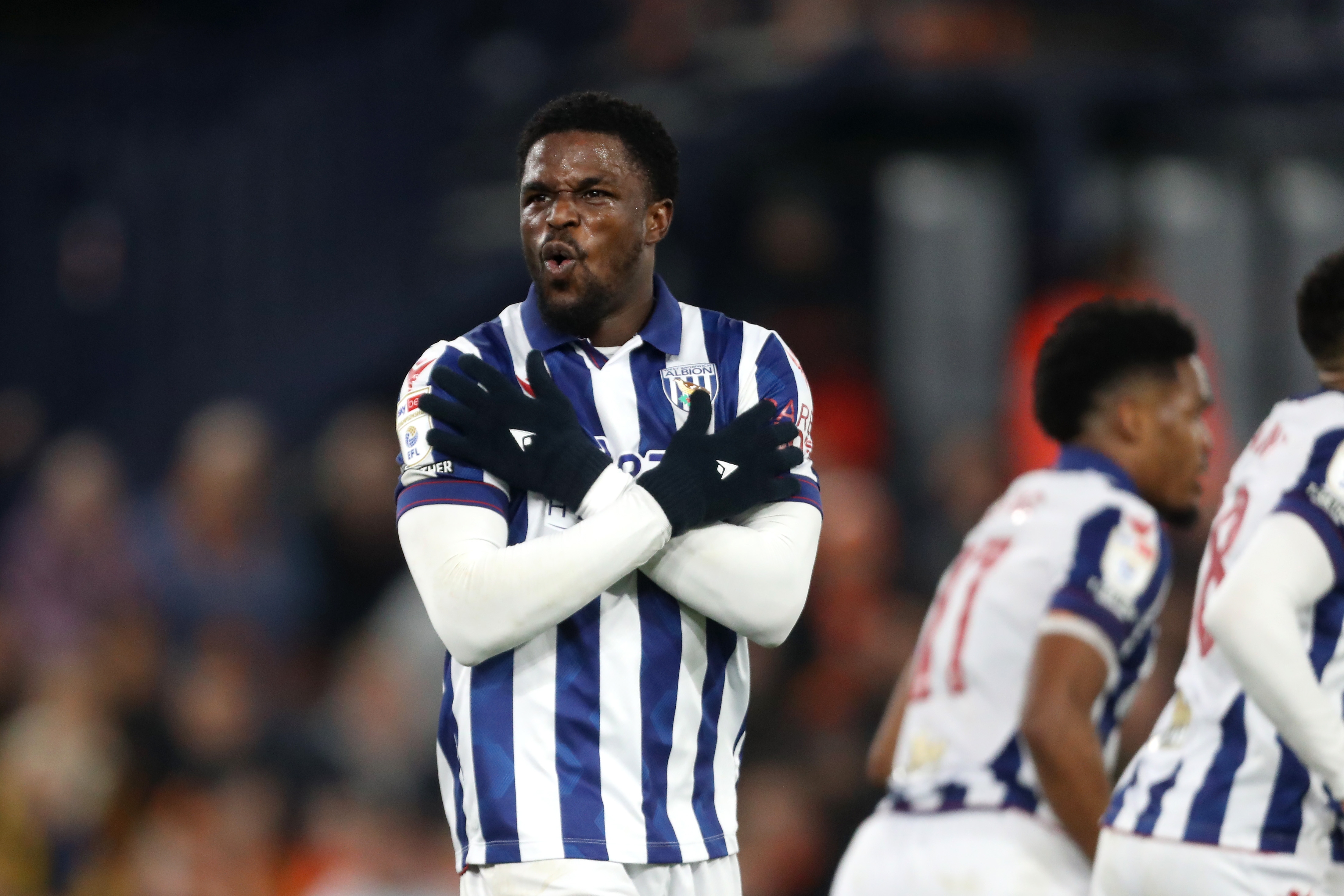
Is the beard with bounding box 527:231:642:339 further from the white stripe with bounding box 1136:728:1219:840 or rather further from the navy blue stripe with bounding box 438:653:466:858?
the white stripe with bounding box 1136:728:1219:840

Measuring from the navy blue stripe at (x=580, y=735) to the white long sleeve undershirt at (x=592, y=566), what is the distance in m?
0.11

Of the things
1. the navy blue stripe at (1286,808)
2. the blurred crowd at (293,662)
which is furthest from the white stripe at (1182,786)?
the blurred crowd at (293,662)

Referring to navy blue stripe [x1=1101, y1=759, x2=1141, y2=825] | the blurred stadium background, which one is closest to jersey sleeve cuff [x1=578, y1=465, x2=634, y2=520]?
navy blue stripe [x1=1101, y1=759, x2=1141, y2=825]

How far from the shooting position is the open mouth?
3049 millimetres

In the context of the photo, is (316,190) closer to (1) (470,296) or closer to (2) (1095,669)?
(1) (470,296)

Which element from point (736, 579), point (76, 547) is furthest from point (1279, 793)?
point (76, 547)

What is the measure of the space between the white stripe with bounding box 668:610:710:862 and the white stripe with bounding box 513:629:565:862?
220 millimetres

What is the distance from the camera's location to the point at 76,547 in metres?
8.83

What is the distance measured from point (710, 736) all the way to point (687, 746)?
6cm

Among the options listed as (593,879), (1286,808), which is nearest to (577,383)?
(593,879)

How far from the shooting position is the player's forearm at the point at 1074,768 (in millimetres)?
3973

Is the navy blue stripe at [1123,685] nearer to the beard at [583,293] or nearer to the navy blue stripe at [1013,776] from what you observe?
the navy blue stripe at [1013,776]

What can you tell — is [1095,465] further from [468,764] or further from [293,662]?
[293,662]

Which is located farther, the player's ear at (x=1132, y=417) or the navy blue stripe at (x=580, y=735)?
the player's ear at (x=1132, y=417)
